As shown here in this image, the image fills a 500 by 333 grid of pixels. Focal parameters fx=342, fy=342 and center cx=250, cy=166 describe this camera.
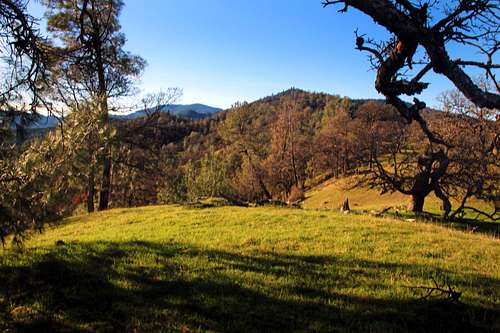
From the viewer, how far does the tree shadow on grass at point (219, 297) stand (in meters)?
4.86

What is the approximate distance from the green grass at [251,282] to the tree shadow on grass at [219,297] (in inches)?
0.8

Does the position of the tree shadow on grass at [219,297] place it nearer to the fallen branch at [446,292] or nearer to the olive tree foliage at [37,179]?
the fallen branch at [446,292]

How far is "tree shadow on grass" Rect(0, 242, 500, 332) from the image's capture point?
4859mm

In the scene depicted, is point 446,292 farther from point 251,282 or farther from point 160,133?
point 160,133

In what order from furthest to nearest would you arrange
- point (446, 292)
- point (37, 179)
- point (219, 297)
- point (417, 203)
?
1. point (417, 203)
2. point (37, 179)
3. point (219, 297)
4. point (446, 292)

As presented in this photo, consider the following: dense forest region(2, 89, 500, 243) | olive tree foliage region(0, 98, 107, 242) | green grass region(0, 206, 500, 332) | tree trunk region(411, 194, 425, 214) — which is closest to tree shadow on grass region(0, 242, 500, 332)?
green grass region(0, 206, 500, 332)

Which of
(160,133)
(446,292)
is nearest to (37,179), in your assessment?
(446,292)

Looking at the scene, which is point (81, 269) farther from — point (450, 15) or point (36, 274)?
point (450, 15)

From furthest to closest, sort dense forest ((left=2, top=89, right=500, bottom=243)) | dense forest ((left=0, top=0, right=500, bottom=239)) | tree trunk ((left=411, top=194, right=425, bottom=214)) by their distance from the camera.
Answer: tree trunk ((left=411, top=194, right=425, bottom=214)) < dense forest ((left=2, top=89, right=500, bottom=243)) < dense forest ((left=0, top=0, right=500, bottom=239))

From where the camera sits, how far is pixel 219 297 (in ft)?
19.2

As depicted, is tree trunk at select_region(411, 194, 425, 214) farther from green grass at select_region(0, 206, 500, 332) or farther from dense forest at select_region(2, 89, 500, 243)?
green grass at select_region(0, 206, 500, 332)

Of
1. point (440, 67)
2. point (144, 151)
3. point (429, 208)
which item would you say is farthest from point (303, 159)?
point (440, 67)

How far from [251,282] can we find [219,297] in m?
0.99

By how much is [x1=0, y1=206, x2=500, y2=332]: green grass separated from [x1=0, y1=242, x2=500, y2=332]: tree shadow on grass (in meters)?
0.02
